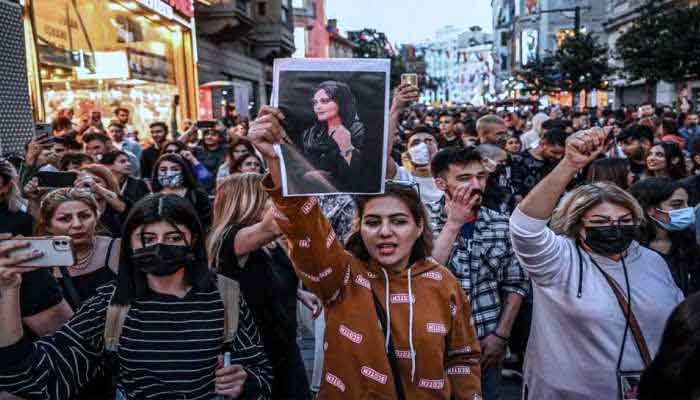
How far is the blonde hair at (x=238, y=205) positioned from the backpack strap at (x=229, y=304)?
746 millimetres

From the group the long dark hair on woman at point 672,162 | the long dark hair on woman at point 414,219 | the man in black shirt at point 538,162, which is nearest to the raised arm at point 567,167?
the long dark hair on woman at point 414,219

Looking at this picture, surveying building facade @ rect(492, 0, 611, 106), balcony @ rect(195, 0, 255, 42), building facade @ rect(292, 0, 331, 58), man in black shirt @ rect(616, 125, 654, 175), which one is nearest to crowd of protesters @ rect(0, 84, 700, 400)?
man in black shirt @ rect(616, 125, 654, 175)

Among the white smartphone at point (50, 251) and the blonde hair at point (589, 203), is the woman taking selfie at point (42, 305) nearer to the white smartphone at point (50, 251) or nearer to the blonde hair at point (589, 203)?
the white smartphone at point (50, 251)

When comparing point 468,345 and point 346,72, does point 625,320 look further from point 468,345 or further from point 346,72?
point 346,72

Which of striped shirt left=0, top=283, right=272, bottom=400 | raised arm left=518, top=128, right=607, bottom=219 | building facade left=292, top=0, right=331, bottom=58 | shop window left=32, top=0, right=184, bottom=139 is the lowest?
striped shirt left=0, top=283, right=272, bottom=400

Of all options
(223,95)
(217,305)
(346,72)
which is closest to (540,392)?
(217,305)

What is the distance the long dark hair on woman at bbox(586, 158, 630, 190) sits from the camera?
5539 millimetres

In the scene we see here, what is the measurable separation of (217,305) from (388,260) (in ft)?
2.43

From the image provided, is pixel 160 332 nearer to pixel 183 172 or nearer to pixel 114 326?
pixel 114 326

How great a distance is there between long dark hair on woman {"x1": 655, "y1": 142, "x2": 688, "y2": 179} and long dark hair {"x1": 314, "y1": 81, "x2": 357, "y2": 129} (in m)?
5.08

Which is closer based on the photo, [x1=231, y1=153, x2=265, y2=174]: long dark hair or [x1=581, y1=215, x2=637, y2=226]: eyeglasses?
[x1=581, y1=215, x2=637, y2=226]: eyeglasses

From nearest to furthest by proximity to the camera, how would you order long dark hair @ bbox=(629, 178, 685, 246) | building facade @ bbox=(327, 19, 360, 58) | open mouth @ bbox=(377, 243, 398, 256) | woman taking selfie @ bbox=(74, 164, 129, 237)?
open mouth @ bbox=(377, 243, 398, 256)
long dark hair @ bbox=(629, 178, 685, 246)
woman taking selfie @ bbox=(74, 164, 129, 237)
building facade @ bbox=(327, 19, 360, 58)

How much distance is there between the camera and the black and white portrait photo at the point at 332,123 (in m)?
2.44

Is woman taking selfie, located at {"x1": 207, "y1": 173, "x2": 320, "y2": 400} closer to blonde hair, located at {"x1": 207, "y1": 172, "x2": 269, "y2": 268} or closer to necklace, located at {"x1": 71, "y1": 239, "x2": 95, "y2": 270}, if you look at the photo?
blonde hair, located at {"x1": 207, "y1": 172, "x2": 269, "y2": 268}
